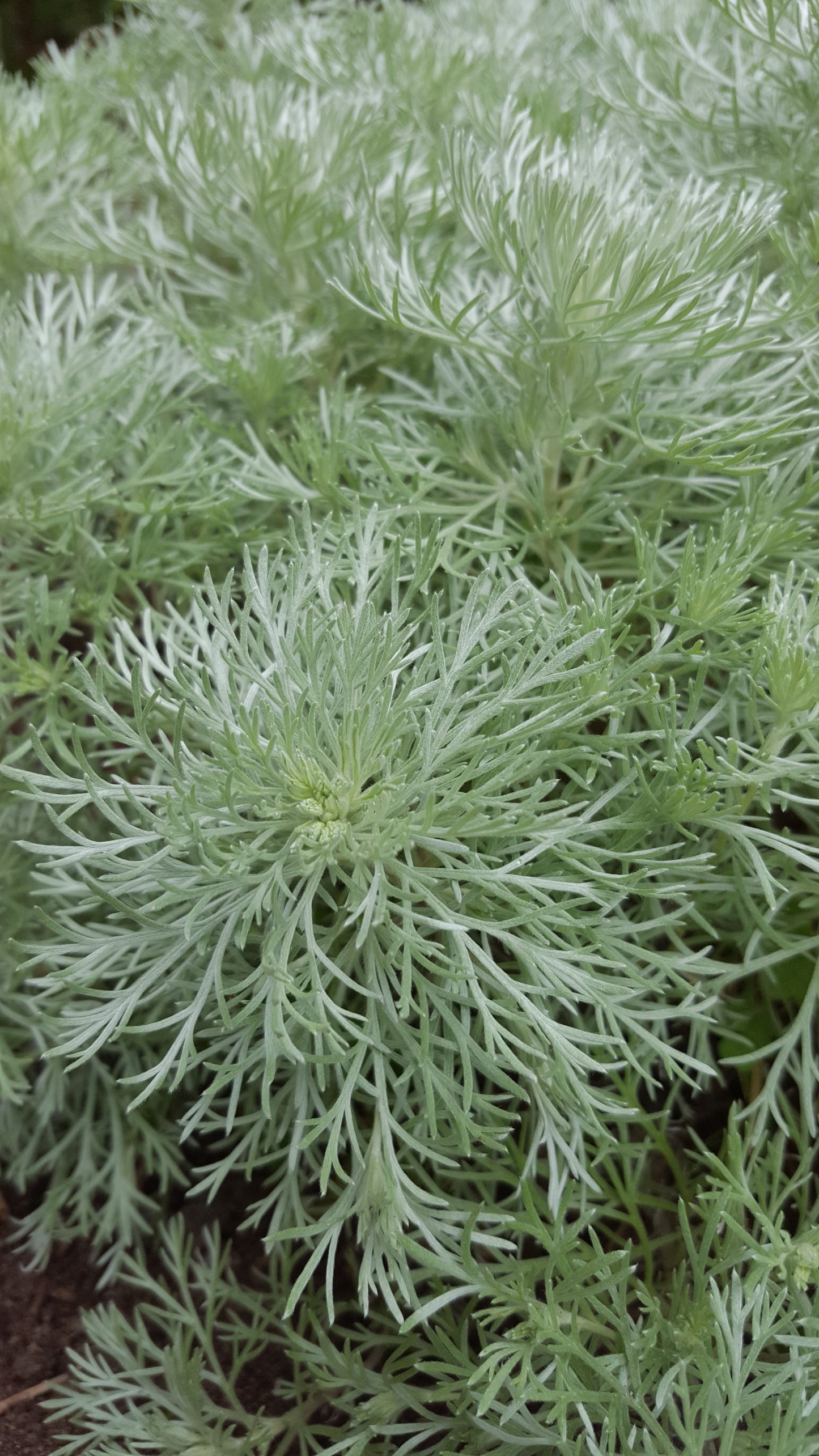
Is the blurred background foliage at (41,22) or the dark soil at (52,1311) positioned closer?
the dark soil at (52,1311)

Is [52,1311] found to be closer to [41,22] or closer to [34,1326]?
[34,1326]

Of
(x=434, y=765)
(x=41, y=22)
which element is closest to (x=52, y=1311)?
(x=434, y=765)

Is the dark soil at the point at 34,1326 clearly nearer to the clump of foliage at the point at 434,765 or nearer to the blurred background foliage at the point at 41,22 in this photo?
the clump of foliage at the point at 434,765

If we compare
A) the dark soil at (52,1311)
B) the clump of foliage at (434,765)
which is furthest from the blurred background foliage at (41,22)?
the dark soil at (52,1311)

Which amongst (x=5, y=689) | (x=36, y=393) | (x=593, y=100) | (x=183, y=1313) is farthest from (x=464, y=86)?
(x=183, y=1313)

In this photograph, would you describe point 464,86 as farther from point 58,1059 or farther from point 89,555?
point 58,1059

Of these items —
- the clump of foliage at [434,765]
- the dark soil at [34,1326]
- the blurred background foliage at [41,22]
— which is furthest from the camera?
the blurred background foliage at [41,22]

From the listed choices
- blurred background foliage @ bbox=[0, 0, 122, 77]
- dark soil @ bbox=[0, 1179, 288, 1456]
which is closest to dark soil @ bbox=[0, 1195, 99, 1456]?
dark soil @ bbox=[0, 1179, 288, 1456]
